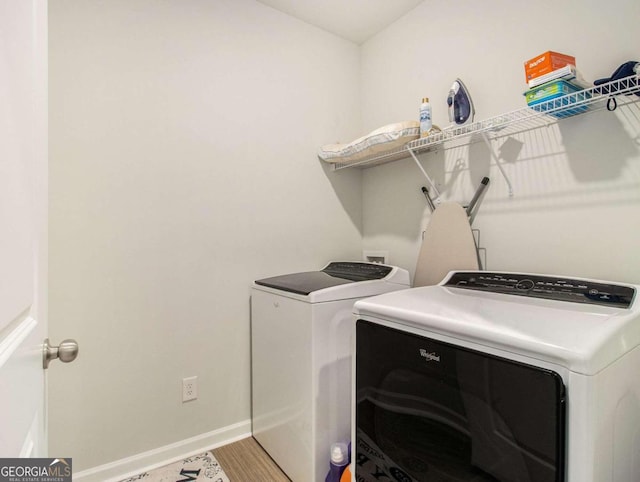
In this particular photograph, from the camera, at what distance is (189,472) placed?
1634 mm

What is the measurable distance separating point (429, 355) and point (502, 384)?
0.20m

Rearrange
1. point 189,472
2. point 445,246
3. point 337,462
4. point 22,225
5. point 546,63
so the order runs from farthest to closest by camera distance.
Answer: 1. point 445,246
2. point 189,472
3. point 337,462
4. point 546,63
5. point 22,225

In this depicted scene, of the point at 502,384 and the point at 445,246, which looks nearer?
the point at 502,384

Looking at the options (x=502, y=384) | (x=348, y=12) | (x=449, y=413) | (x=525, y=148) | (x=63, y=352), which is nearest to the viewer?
(x=63, y=352)

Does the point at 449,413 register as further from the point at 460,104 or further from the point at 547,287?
the point at 460,104

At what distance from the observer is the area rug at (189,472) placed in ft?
5.20

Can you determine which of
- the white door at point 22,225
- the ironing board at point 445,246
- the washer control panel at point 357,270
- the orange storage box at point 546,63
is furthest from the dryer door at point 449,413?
the orange storage box at point 546,63

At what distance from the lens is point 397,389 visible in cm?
108

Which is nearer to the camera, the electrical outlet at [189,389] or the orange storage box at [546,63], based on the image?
the orange storage box at [546,63]

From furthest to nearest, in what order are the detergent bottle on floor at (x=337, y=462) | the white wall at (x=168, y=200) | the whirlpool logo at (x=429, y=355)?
1. the white wall at (x=168, y=200)
2. the detergent bottle on floor at (x=337, y=462)
3. the whirlpool logo at (x=429, y=355)

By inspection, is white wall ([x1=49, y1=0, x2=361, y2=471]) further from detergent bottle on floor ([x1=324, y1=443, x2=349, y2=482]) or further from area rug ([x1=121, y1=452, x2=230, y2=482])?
detergent bottle on floor ([x1=324, y1=443, x2=349, y2=482])

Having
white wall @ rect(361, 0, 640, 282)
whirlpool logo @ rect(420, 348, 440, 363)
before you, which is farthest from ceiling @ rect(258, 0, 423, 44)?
whirlpool logo @ rect(420, 348, 440, 363)

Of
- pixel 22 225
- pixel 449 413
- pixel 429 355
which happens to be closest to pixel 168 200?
pixel 22 225

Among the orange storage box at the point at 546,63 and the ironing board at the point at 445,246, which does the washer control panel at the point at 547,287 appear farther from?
the orange storage box at the point at 546,63
